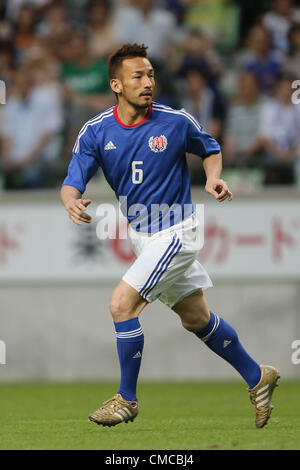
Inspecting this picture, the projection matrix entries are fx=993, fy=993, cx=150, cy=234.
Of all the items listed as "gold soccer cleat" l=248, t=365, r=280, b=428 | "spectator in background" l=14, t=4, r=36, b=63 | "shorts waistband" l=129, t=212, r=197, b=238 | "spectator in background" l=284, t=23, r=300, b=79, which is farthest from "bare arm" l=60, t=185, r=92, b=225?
"spectator in background" l=14, t=4, r=36, b=63

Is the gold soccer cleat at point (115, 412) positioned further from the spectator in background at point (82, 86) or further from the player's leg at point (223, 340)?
the spectator in background at point (82, 86)

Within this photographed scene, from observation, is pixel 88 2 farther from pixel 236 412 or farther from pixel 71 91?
pixel 236 412

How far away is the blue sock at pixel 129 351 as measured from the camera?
595 cm

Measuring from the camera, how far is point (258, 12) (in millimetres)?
13289

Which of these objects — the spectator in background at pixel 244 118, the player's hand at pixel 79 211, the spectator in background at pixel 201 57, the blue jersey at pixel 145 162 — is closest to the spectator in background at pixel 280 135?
→ the spectator in background at pixel 244 118

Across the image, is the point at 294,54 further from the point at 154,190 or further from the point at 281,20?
the point at 154,190

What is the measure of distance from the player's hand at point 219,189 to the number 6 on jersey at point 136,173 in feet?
1.45

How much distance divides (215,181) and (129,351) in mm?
1166

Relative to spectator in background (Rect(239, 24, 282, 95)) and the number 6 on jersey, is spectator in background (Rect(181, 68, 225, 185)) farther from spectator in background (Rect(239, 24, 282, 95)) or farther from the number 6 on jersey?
the number 6 on jersey

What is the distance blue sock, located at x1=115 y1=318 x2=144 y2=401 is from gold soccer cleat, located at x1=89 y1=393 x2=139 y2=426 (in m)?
0.05

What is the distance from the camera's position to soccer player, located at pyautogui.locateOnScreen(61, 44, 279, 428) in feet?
19.8

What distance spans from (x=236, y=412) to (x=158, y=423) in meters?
1.12

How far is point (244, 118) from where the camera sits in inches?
477

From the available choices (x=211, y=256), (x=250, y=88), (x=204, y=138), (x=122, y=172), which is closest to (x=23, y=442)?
(x=122, y=172)
